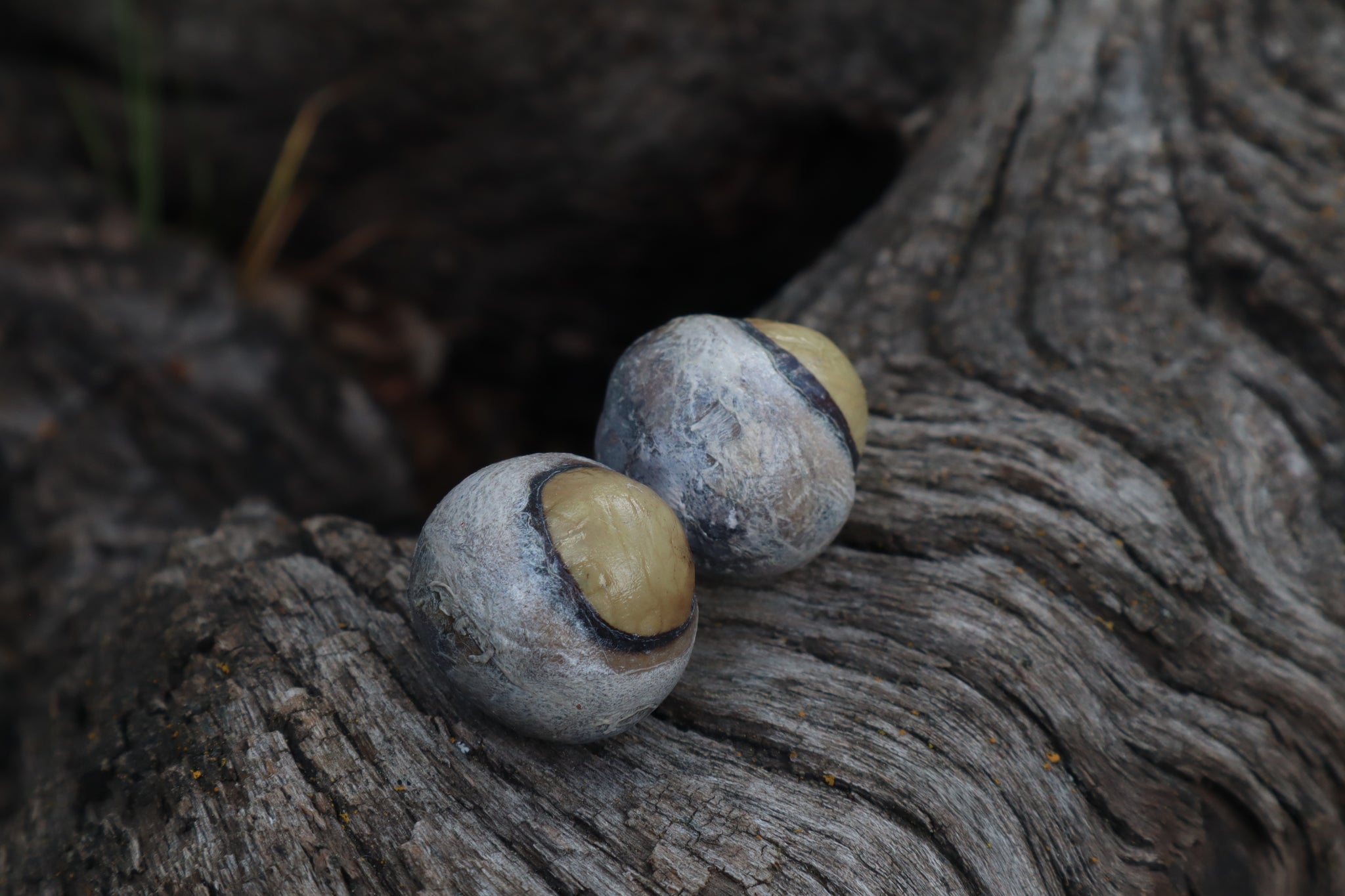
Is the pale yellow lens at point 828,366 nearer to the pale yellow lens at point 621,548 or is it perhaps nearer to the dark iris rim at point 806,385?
the dark iris rim at point 806,385

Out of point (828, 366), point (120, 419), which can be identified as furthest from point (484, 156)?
point (828, 366)

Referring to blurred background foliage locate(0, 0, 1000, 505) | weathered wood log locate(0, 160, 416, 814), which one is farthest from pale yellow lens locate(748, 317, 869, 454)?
blurred background foliage locate(0, 0, 1000, 505)

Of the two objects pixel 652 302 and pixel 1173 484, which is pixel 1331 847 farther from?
pixel 652 302

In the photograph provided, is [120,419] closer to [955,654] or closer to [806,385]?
[806,385]

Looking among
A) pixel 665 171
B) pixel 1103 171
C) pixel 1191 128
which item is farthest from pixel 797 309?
pixel 665 171

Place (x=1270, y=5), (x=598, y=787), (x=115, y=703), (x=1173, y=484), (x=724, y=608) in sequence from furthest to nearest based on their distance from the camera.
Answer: (x=1270, y=5) → (x=1173, y=484) → (x=724, y=608) → (x=115, y=703) → (x=598, y=787)

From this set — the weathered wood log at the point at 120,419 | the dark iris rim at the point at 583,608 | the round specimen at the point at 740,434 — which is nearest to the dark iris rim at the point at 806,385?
the round specimen at the point at 740,434
